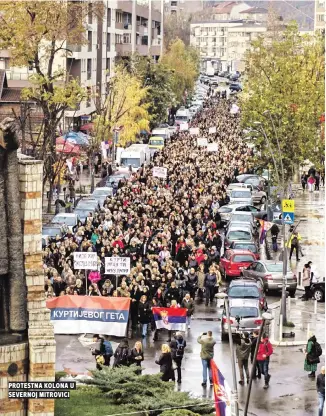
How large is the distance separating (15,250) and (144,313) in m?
13.9

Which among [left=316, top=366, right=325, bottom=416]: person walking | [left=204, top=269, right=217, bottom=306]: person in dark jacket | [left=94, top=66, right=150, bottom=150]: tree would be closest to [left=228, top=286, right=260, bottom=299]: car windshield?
[left=204, top=269, right=217, bottom=306]: person in dark jacket

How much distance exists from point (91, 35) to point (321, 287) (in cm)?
5884

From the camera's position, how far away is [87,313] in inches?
1298

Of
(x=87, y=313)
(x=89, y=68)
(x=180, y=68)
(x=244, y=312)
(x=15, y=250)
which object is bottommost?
→ (x=244, y=312)

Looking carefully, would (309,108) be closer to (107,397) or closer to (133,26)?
(107,397)

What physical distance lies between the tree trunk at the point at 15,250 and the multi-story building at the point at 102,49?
4676 centimetres

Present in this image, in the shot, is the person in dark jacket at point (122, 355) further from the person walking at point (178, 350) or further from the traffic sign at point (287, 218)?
the traffic sign at point (287, 218)

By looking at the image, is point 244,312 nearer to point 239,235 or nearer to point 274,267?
point 274,267

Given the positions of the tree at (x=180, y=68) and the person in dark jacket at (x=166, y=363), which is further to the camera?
the tree at (x=180, y=68)

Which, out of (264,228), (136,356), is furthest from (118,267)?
(264,228)

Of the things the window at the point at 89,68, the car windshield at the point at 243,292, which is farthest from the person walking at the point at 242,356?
the window at the point at 89,68

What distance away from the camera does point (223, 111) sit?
136m

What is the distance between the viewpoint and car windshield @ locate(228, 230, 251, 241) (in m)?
51.0

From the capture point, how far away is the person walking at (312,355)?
103 ft
